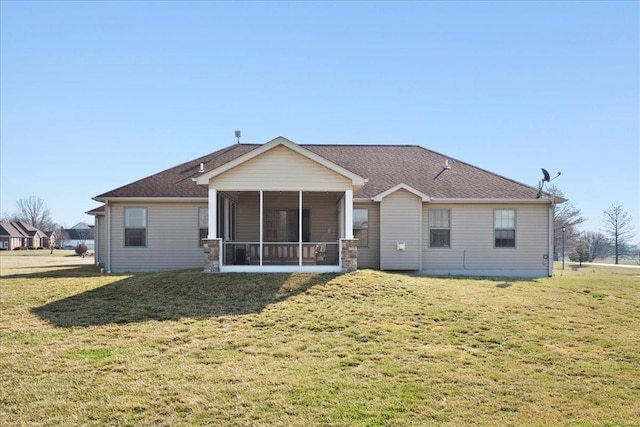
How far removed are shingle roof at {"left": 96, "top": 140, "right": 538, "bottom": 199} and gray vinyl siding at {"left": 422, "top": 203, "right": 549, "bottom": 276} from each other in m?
0.62

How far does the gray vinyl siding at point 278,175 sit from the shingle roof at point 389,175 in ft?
12.5

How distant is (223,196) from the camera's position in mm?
16391

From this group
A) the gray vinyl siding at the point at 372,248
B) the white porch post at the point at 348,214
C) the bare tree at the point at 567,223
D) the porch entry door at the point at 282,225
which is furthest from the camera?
the bare tree at the point at 567,223

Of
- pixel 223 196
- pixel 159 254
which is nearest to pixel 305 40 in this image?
pixel 223 196

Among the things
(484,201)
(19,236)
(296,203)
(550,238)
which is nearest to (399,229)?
(484,201)

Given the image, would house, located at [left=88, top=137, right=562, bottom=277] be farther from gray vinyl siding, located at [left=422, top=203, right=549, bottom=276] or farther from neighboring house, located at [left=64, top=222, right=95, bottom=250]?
neighboring house, located at [left=64, top=222, right=95, bottom=250]

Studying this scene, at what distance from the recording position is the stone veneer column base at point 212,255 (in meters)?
14.6

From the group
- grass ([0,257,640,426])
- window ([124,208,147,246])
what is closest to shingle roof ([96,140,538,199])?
window ([124,208,147,246])

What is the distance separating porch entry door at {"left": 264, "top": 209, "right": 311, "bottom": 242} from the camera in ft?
62.1

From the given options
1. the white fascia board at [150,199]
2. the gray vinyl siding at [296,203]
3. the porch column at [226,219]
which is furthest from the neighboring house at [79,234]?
the porch column at [226,219]

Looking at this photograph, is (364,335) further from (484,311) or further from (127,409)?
(127,409)

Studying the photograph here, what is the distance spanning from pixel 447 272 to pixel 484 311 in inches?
288

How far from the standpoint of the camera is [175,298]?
12141 millimetres

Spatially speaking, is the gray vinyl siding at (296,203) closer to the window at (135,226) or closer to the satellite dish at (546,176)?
the window at (135,226)
